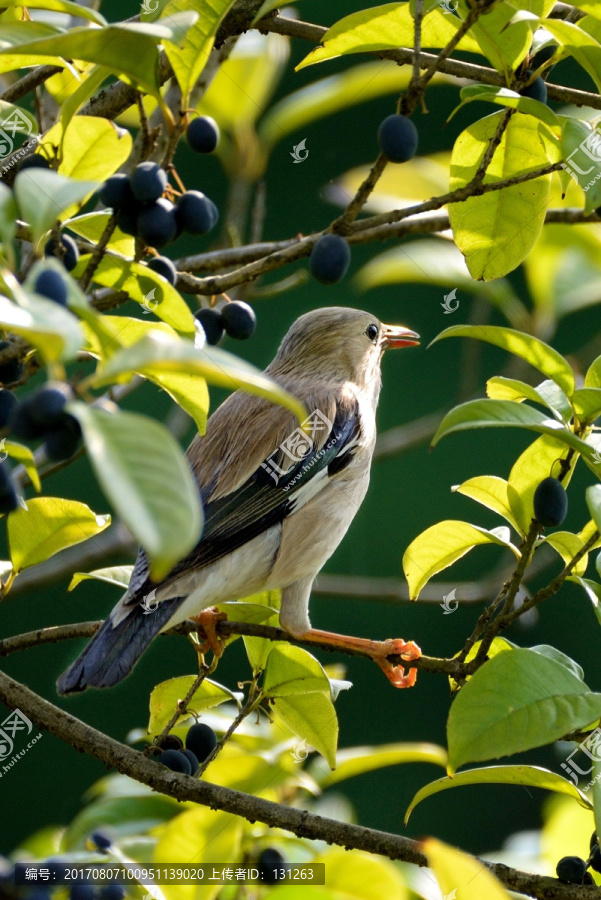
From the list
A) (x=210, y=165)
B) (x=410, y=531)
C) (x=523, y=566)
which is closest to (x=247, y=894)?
(x=523, y=566)

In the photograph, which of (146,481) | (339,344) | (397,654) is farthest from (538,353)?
(339,344)

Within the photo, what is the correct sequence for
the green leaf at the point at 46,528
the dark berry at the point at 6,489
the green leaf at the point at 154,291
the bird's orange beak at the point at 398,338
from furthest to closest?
the bird's orange beak at the point at 398,338 → the green leaf at the point at 46,528 → the green leaf at the point at 154,291 → the dark berry at the point at 6,489

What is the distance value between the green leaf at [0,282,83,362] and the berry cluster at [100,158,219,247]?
96 cm

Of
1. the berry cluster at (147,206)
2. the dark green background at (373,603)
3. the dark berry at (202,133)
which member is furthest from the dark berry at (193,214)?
the dark green background at (373,603)

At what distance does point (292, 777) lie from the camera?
2836 millimetres

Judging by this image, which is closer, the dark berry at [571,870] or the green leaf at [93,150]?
the dark berry at [571,870]

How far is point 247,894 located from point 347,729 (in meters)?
3.77

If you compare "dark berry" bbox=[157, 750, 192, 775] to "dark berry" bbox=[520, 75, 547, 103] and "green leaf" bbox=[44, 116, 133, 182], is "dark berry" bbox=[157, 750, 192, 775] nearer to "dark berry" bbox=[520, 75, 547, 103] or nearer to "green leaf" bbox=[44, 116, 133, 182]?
"green leaf" bbox=[44, 116, 133, 182]

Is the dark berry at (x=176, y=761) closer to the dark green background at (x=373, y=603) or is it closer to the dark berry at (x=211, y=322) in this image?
the dark berry at (x=211, y=322)

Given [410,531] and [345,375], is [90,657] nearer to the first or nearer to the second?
[345,375]

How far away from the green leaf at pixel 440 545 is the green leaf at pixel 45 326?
152cm

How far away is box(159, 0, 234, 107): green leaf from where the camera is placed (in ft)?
6.11

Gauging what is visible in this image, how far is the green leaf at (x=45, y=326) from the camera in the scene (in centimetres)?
97

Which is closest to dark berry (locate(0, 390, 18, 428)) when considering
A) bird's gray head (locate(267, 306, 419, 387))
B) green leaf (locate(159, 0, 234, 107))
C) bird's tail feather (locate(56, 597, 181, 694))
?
green leaf (locate(159, 0, 234, 107))
